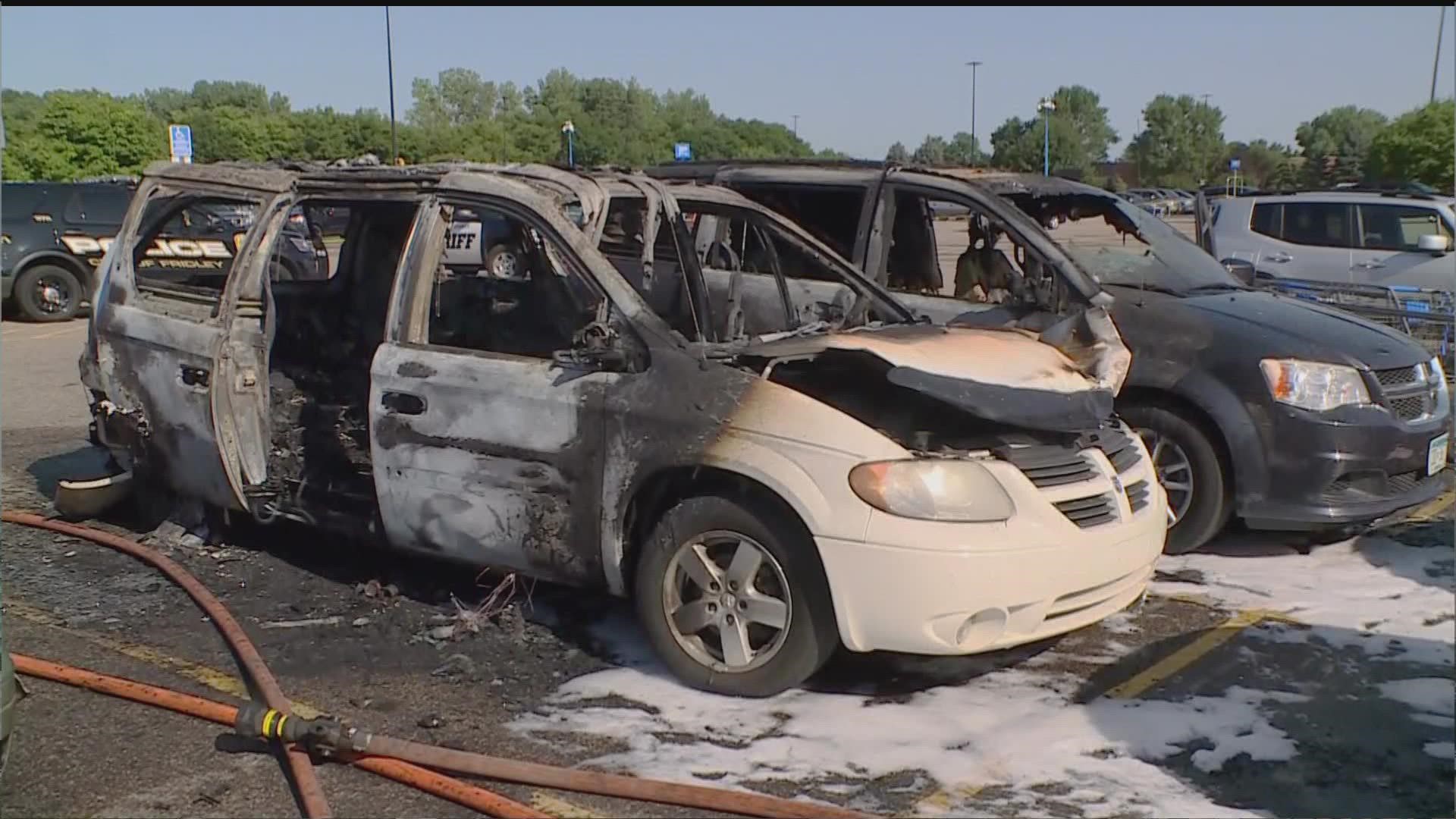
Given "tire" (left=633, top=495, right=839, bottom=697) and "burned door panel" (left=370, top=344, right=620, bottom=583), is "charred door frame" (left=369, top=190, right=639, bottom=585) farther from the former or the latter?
"tire" (left=633, top=495, right=839, bottom=697)

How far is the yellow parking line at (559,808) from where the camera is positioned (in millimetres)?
3592

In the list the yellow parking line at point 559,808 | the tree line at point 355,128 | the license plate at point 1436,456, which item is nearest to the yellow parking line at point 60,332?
the yellow parking line at point 559,808

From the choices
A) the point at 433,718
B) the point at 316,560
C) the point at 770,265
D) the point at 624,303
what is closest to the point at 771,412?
the point at 624,303

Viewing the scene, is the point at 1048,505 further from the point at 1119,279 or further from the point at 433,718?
the point at 1119,279

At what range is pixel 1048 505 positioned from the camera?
4.24m

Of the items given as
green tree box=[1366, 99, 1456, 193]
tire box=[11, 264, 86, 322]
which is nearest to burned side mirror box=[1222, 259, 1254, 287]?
tire box=[11, 264, 86, 322]

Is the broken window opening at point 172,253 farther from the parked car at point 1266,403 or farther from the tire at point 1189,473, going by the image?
the tire at point 1189,473

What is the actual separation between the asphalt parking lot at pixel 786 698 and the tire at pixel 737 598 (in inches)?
5.0

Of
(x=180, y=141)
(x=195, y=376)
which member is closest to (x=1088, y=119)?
(x=180, y=141)

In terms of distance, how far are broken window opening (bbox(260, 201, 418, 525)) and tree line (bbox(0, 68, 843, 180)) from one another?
96.0ft

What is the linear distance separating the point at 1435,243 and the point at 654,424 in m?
9.91

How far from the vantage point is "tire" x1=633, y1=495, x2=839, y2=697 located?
13.8 feet

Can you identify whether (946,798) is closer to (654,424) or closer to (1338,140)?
(654,424)

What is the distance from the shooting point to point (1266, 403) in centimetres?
590
